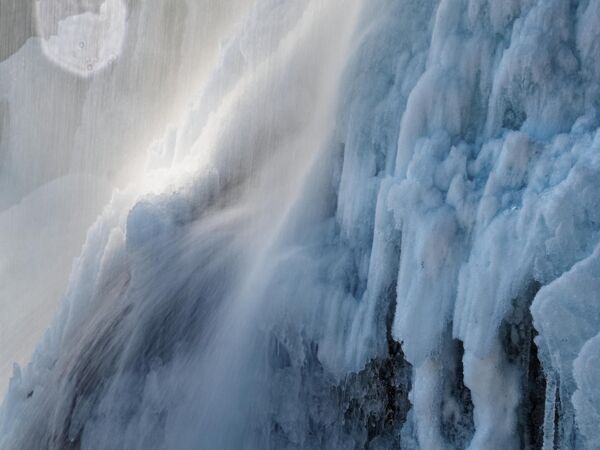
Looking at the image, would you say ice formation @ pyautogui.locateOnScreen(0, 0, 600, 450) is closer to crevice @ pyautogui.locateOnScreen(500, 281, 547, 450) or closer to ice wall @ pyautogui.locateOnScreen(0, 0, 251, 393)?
crevice @ pyautogui.locateOnScreen(500, 281, 547, 450)

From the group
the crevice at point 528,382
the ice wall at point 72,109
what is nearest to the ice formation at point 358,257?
the crevice at point 528,382

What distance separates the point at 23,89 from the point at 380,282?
928 cm

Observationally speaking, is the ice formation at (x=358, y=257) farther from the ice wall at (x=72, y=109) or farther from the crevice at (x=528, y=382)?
the ice wall at (x=72, y=109)

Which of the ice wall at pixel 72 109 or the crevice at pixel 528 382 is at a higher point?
the ice wall at pixel 72 109

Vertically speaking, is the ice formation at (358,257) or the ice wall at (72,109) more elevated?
the ice wall at (72,109)

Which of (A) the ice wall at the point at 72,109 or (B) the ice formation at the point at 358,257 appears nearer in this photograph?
(B) the ice formation at the point at 358,257

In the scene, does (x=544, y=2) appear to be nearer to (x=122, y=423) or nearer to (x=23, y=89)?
(x=122, y=423)

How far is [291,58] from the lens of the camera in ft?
17.5

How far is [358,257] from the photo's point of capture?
3.94 meters

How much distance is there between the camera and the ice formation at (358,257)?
281 centimetres

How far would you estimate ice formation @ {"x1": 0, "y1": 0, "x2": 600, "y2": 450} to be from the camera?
281 centimetres

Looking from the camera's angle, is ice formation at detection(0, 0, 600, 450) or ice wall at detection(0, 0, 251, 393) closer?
ice formation at detection(0, 0, 600, 450)

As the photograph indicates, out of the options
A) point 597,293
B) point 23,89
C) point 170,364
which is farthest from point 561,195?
point 23,89

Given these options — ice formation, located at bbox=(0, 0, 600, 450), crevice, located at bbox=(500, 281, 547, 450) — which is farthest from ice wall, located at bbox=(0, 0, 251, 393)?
crevice, located at bbox=(500, 281, 547, 450)
